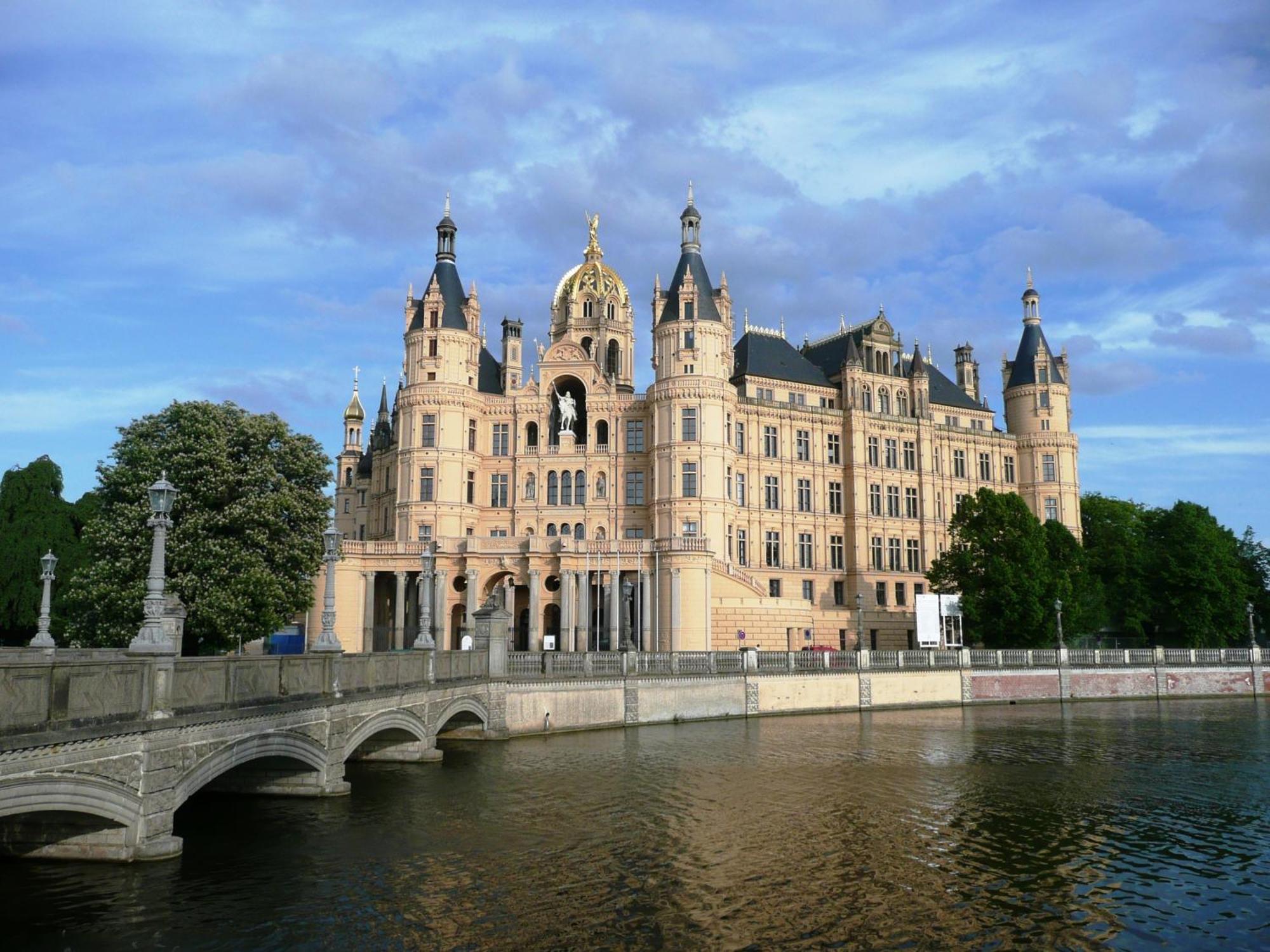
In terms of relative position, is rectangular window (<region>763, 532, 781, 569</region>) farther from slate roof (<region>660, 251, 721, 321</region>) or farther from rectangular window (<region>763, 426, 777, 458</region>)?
slate roof (<region>660, 251, 721, 321</region>)

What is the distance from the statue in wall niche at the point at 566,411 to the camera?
246 feet

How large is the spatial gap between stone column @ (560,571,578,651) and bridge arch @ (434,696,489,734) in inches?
927

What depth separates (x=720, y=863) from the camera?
70.3 ft

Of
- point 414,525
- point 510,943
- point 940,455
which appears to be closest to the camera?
point 510,943

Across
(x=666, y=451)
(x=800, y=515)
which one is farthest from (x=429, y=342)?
(x=800, y=515)

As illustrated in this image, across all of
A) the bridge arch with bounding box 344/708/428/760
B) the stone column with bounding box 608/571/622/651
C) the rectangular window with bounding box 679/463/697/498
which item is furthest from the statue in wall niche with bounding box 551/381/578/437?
the bridge arch with bounding box 344/708/428/760

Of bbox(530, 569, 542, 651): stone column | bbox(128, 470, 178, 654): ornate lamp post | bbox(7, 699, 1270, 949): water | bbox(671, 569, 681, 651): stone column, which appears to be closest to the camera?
bbox(7, 699, 1270, 949): water

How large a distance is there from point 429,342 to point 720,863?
5615 cm

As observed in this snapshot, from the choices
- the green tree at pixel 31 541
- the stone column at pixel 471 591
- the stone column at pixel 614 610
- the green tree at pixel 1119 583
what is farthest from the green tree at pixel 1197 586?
the green tree at pixel 31 541

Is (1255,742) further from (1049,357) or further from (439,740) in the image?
(1049,357)

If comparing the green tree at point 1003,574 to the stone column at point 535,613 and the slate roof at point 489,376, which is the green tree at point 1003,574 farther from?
the slate roof at point 489,376

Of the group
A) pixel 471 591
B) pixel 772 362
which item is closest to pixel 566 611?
pixel 471 591

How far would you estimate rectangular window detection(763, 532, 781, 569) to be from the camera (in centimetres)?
7744

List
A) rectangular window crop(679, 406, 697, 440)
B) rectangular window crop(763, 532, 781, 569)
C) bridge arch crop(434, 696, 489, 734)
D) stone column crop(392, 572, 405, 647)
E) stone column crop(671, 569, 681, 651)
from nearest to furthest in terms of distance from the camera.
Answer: bridge arch crop(434, 696, 489, 734), stone column crop(671, 569, 681, 651), stone column crop(392, 572, 405, 647), rectangular window crop(679, 406, 697, 440), rectangular window crop(763, 532, 781, 569)
